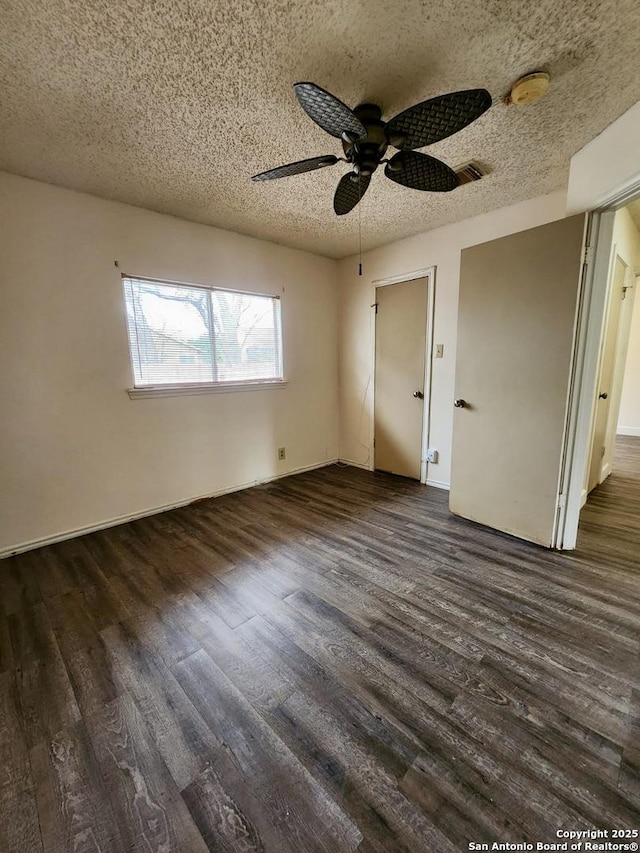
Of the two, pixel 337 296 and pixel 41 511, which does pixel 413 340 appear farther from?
pixel 41 511

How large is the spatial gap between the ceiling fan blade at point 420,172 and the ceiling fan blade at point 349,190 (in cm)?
13

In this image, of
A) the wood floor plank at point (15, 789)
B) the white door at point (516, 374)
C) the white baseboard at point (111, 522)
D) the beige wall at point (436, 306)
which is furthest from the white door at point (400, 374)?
the wood floor plank at point (15, 789)

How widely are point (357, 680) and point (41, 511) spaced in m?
2.51

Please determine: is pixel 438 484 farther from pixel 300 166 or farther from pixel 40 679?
pixel 40 679

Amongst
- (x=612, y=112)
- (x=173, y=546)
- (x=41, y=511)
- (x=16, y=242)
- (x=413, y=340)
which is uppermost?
(x=612, y=112)

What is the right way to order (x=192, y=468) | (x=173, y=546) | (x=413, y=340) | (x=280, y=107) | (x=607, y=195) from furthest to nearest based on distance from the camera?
(x=413, y=340)
(x=192, y=468)
(x=173, y=546)
(x=607, y=195)
(x=280, y=107)

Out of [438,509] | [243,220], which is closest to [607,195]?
[438,509]

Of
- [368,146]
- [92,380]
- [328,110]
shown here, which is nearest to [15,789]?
[92,380]

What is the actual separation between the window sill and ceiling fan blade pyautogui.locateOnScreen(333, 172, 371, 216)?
6.21 feet

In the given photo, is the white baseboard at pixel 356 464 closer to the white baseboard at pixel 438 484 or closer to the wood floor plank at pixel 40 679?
the white baseboard at pixel 438 484

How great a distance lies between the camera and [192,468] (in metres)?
3.23

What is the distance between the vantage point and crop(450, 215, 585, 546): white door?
2.13 meters

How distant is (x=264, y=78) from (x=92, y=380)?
2.24 meters

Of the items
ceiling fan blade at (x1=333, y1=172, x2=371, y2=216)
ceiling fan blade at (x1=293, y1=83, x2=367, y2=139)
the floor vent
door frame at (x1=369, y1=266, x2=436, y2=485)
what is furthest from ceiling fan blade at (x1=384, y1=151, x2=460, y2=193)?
door frame at (x1=369, y1=266, x2=436, y2=485)
